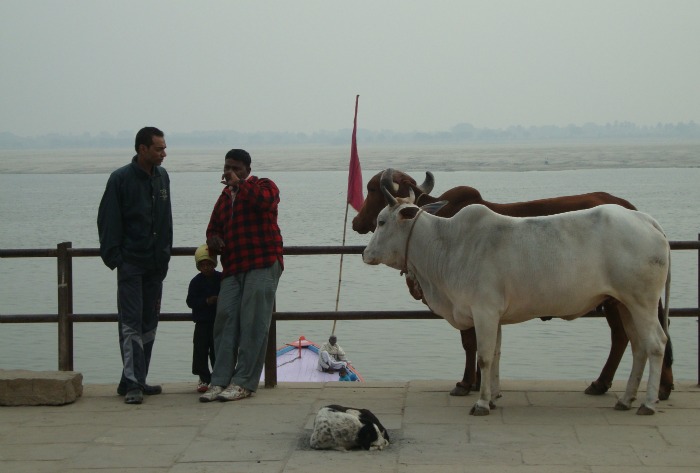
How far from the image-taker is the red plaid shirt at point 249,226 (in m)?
8.02

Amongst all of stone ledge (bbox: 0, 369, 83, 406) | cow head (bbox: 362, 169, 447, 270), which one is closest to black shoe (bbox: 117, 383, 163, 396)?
stone ledge (bbox: 0, 369, 83, 406)

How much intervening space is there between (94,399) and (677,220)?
2703 cm

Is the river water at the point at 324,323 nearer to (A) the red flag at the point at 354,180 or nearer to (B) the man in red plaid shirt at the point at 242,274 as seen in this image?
(A) the red flag at the point at 354,180

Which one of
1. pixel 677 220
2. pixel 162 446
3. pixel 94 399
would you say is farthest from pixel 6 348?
pixel 677 220

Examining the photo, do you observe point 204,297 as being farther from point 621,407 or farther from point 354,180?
point 621,407

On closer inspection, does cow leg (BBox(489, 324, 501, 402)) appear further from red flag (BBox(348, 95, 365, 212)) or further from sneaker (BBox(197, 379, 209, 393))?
red flag (BBox(348, 95, 365, 212))

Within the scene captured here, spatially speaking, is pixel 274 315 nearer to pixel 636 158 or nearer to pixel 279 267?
pixel 279 267

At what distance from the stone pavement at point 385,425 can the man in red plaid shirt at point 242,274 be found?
0.24 metres

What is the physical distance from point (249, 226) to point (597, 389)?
2.71m

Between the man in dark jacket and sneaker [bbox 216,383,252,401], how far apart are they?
23.3 inches

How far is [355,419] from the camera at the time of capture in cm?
682

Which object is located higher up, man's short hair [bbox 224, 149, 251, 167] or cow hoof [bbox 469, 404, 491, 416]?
man's short hair [bbox 224, 149, 251, 167]

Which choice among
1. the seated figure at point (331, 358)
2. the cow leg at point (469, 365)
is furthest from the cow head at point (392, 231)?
the seated figure at point (331, 358)

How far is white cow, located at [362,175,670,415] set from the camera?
728 centimetres
